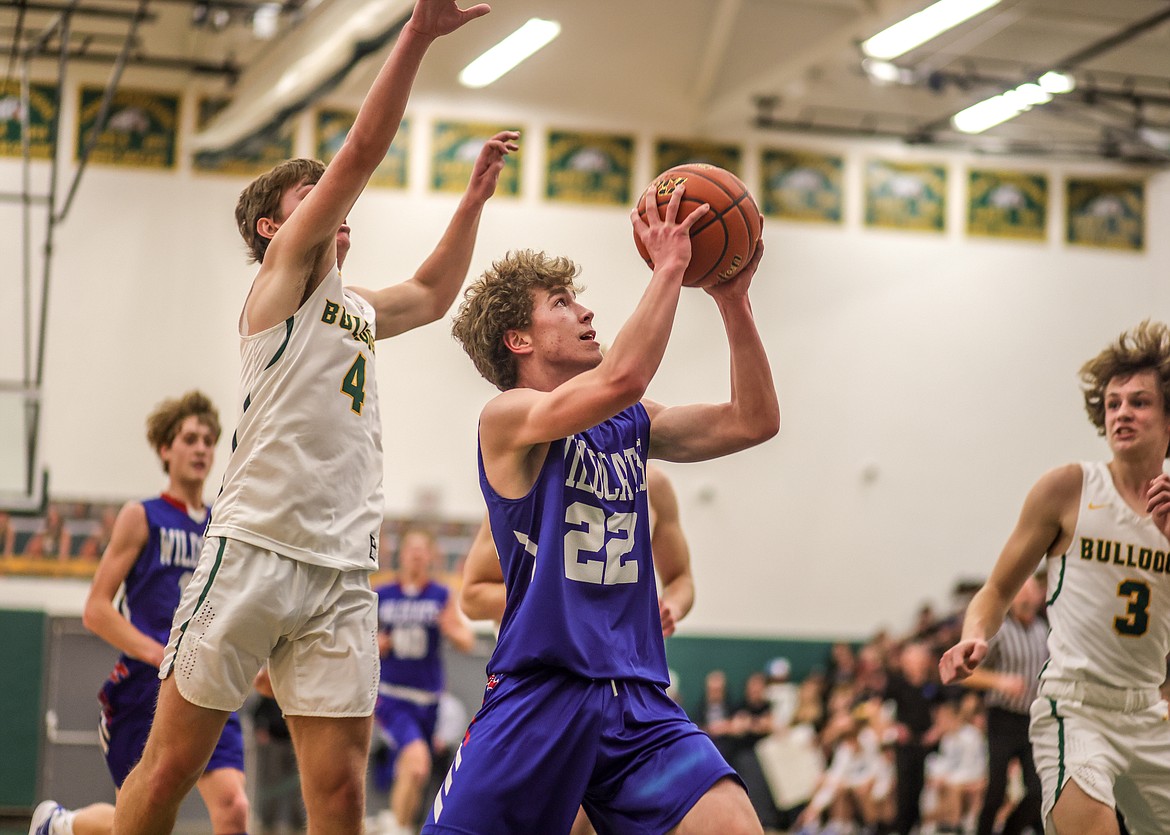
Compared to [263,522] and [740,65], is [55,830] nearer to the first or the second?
[263,522]

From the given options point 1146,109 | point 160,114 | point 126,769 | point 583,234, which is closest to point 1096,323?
point 1146,109

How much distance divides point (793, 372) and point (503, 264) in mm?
12032

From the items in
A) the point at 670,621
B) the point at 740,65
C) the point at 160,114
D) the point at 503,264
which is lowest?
the point at 670,621

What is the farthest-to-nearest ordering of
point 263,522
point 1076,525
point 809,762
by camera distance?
point 809,762, point 1076,525, point 263,522

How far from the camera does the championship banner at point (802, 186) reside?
15.6 metres

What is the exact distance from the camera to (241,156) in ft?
45.4

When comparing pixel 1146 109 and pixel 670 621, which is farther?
pixel 1146 109

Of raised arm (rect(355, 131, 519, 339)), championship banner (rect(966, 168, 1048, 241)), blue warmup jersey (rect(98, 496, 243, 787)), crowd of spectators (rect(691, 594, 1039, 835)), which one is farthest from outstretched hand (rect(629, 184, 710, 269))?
championship banner (rect(966, 168, 1048, 241))

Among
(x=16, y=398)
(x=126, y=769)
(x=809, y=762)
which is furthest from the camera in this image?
(x=809, y=762)

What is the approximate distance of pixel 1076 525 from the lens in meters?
4.75

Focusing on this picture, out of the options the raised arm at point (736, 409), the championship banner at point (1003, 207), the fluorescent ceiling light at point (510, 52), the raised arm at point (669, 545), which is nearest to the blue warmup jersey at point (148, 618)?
the raised arm at point (669, 545)

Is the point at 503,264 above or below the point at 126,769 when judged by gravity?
above

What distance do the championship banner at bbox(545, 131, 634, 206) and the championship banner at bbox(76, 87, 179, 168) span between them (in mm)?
4162

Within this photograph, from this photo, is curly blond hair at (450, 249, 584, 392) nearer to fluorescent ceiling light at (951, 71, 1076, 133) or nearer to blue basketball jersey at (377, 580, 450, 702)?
blue basketball jersey at (377, 580, 450, 702)
